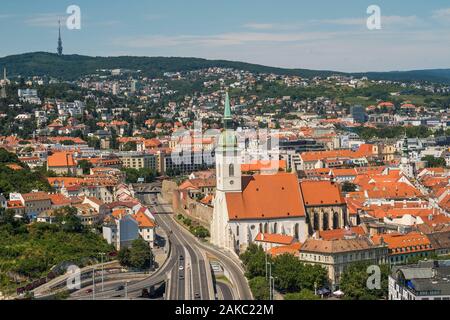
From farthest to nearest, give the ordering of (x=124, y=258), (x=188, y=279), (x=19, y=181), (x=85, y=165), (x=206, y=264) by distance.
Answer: (x=85, y=165)
(x=19, y=181)
(x=206, y=264)
(x=124, y=258)
(x=188, y=279)

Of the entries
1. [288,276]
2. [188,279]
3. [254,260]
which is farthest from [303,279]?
[188,279]

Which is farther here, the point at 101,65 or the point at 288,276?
the point at 101,65

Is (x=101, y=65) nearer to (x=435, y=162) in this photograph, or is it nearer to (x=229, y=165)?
→ (x=435, y=162)

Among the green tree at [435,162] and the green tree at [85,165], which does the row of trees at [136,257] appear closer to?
the green tree at [85,165]

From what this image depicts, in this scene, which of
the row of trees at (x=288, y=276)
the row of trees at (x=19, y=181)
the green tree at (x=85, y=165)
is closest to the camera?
the row of trees at (x=288, y=276)

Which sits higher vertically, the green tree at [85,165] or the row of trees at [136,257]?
the row of trees at [136,257]

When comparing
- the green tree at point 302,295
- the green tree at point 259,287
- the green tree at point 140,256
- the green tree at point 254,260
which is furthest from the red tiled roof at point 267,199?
the green tree at point 302,295

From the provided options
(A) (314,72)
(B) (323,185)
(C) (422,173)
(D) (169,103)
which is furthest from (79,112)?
(A) (314,72)
